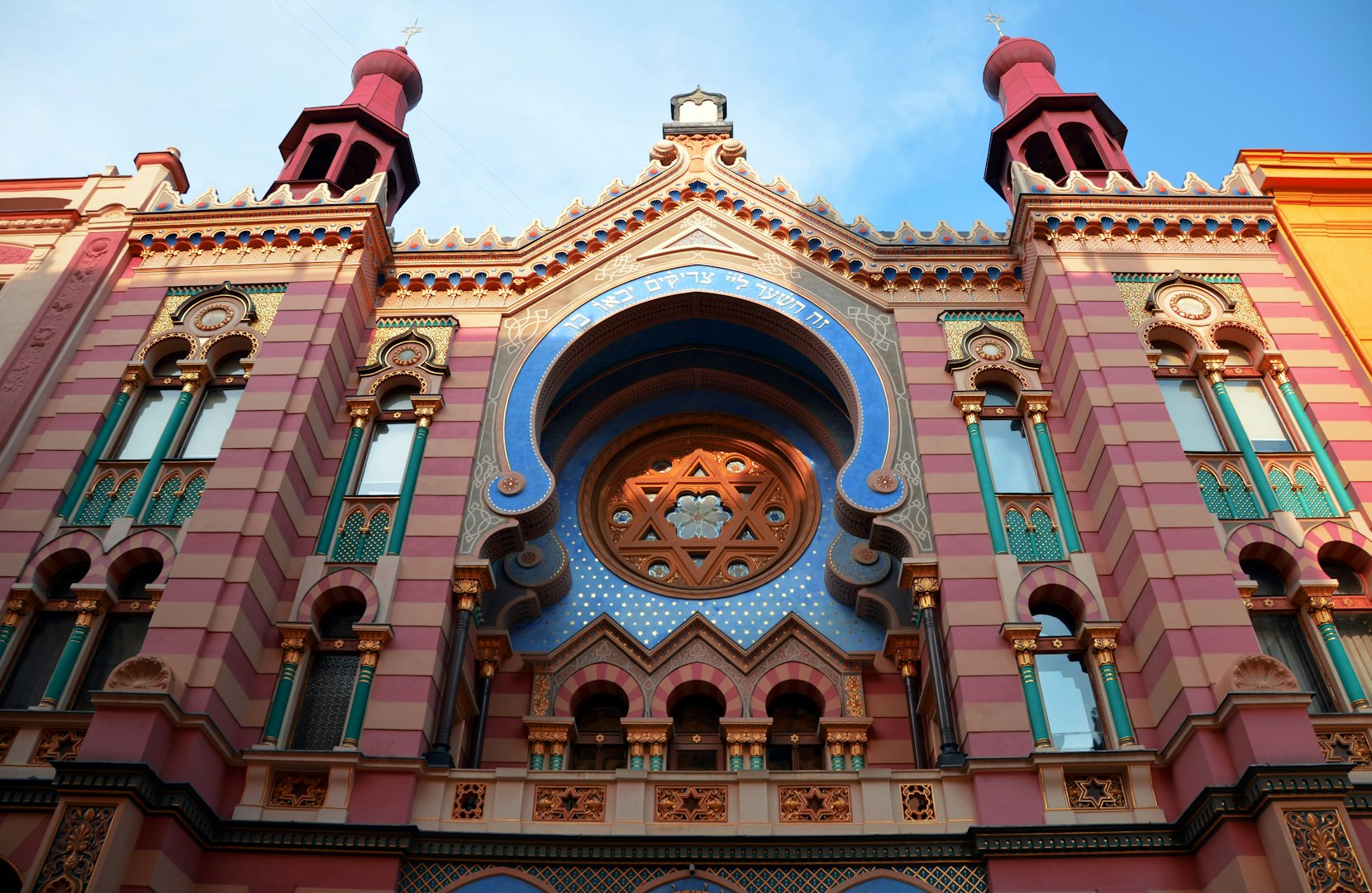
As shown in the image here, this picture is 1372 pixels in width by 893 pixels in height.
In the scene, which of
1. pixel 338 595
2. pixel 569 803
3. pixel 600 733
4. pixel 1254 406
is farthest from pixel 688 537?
pixel 1254 406

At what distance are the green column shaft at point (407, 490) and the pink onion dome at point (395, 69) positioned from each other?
1069 centimetres

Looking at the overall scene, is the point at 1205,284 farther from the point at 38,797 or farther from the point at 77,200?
the point at 77,200

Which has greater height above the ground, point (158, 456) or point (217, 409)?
point (217, 409)

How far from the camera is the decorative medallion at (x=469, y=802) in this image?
1311 cm

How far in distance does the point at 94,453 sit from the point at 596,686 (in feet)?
24.9

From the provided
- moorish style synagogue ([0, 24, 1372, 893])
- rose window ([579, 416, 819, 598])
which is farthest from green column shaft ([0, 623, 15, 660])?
rose window ([579, 416, 819, 598])

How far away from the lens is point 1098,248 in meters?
17.9

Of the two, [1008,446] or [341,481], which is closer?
[341,481]

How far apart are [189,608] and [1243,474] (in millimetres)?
13245

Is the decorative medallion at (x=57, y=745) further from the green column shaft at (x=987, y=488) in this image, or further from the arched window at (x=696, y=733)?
the green column shaft at (x=987, y=488)

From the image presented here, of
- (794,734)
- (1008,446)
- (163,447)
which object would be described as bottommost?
(794,734)

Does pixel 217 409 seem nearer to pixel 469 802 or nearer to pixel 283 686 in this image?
pixel 283 686

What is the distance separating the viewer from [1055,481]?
15.7m

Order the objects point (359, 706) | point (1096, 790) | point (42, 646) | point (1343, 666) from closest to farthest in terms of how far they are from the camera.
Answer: point (1096, 790)
point (1343, 666)
point (359, 706)
point (42, 646)
